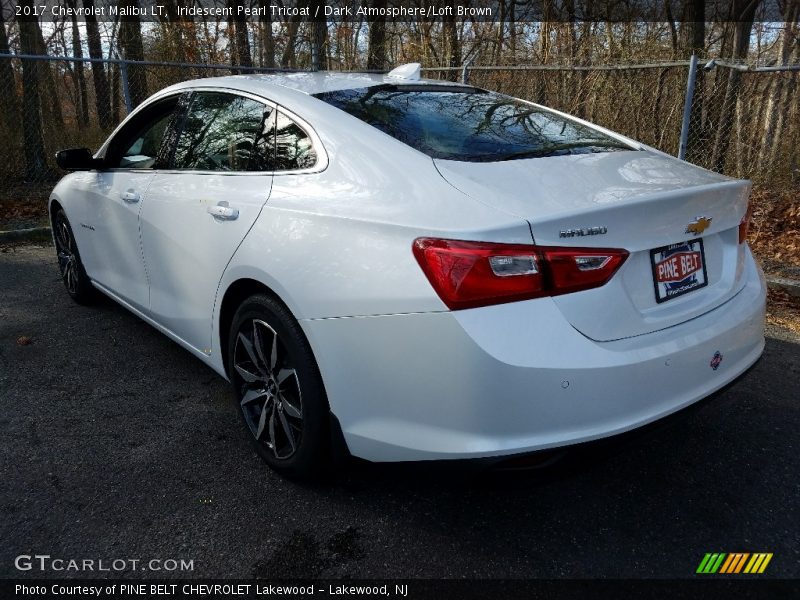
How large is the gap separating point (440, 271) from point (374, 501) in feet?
3.56

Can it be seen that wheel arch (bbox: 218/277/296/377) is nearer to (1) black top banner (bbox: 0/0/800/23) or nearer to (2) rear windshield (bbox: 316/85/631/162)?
(2) rear windshield (bbox: 316/85/631/162)

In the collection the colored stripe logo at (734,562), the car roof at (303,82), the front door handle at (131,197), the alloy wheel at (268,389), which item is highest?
the car roof at (303,82)

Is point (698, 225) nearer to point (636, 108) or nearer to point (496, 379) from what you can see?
point (496, 379)

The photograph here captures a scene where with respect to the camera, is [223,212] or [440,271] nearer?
[440,271]

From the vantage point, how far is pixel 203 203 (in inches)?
110

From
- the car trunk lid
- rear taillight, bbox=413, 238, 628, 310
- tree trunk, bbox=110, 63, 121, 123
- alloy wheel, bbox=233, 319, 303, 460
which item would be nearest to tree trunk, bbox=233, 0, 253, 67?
tree trunk, bbox=110, 63, 121, 123

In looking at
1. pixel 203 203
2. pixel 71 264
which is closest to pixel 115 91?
pixel 71 264

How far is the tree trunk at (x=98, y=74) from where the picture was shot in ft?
38.2

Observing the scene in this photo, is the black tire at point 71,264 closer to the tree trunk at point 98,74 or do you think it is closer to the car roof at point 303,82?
the car roof at point 303,82

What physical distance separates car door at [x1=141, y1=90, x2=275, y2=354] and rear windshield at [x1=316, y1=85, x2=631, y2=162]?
0.44 meters

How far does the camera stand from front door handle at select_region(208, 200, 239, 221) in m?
2.60

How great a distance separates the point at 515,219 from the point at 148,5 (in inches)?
654

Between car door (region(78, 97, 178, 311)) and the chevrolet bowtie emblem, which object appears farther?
car door (region(78, 97, 178, 311))

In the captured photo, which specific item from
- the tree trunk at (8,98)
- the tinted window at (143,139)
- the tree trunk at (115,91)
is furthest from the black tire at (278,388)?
the tree trunk at (115,91)
